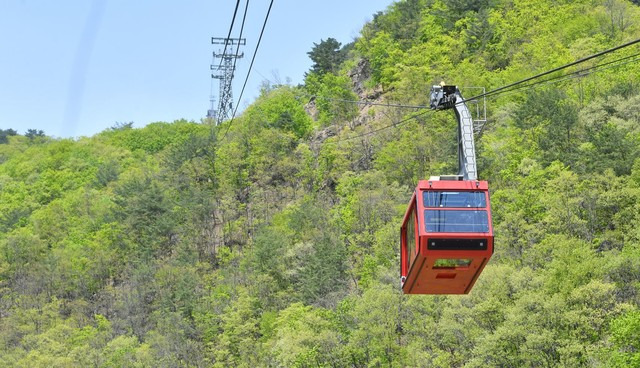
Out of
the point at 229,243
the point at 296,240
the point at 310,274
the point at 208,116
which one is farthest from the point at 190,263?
the point at 208,116

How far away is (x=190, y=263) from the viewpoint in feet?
224

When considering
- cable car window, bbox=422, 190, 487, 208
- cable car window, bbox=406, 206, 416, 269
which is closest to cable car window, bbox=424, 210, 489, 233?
cable car window, bbox=422, 190, 487, 208

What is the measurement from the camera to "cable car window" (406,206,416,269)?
17.7 metres

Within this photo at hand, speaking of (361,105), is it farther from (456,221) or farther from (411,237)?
(456,221)

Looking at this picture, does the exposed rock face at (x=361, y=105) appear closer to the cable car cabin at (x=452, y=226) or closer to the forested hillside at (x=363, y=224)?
the forested hillside at (x=363, y=224)

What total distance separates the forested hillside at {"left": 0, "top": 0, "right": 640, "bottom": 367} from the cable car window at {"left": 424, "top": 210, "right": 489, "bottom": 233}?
1256 centimetres

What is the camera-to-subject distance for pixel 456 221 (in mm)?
16594

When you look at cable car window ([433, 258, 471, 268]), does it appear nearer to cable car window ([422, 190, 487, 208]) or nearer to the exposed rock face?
cable car window ([422, 190, 487, 208])

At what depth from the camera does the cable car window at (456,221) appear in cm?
1650

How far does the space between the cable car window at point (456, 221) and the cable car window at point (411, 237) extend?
108 centimetres

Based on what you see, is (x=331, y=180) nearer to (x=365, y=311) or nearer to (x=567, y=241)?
(x=365, y=311)

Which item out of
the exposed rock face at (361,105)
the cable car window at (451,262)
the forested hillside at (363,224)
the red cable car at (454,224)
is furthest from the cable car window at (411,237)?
the exposed rock face at (361,105)

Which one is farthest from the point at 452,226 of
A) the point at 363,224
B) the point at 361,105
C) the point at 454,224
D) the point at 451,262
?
the point at 361,105

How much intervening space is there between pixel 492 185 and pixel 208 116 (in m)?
70.7
